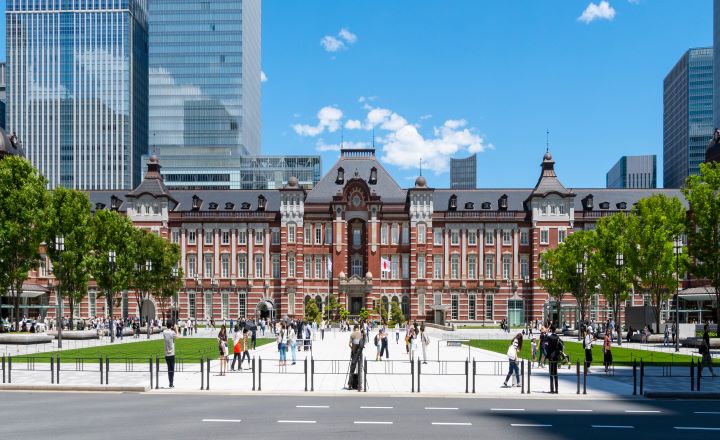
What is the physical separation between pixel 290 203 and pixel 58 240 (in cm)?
4870

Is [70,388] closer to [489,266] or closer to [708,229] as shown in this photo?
[708,229]

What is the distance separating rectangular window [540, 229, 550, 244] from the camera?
316 ft

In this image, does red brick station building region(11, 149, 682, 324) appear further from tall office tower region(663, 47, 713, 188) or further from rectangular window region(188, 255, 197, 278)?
tall office tower region(663, 47, 713, 188)

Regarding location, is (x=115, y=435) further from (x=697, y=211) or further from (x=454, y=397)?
(x=697, y=211)

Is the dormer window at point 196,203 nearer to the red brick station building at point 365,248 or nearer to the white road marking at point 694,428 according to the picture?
the red brick station building at point 365,248

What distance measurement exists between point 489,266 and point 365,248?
16.1 metres

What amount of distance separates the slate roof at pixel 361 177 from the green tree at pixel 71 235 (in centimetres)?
4140

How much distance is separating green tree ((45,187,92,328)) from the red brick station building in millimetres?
35713

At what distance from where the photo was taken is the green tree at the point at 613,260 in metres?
61.1

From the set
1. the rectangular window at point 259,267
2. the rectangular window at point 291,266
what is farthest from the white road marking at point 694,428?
the rectangular window at point 259,267

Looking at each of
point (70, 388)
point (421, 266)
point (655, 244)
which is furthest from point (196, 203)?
point (70, 388)

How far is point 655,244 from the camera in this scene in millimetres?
59719

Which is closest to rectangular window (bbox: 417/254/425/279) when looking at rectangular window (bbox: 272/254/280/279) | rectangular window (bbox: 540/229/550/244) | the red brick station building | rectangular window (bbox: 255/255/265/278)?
the red brick station building

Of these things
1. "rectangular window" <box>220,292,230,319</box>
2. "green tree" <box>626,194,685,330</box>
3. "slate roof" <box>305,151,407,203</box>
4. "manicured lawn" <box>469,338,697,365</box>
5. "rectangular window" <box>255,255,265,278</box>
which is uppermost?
"slate roof" <box>305,151,407,203</box>
